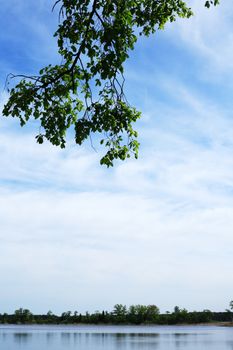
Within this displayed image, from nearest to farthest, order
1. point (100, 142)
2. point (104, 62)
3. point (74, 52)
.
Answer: point (104, 62)
point (74, 52)
point (100, 142)

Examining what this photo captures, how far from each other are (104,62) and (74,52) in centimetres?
108

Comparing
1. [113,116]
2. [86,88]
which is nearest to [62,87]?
[86,88]

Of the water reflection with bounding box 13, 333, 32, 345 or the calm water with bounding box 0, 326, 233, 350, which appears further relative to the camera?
the water reflection with bounding box 13, 333, 32, 345

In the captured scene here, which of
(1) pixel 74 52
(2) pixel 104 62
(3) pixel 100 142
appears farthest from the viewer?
(3) pixel 100 142

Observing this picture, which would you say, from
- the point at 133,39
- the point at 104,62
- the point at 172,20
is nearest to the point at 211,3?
the point at 172,20

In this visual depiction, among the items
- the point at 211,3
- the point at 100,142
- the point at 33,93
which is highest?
the point at 211,3

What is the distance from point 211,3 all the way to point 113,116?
3.56 m

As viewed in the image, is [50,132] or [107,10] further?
[50,132]

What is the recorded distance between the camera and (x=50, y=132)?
1158cm

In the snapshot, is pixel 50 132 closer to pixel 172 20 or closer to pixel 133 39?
pixel 133 39

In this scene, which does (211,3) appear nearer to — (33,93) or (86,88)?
(86,88)

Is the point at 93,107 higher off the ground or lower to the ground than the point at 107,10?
lower

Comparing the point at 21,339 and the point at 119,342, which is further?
the point at 21,339

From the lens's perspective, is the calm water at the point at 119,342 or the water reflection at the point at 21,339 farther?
the water reflection at the point at 21,339
